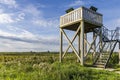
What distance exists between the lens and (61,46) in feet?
58.3

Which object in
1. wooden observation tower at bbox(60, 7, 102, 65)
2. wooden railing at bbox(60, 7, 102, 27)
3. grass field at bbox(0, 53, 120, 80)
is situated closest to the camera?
grass field at bbox(0, 53, 120, 80)

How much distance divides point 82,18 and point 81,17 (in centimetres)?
15

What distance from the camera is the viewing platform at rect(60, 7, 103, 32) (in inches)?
572

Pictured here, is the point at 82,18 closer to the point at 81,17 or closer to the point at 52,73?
the point at 81,17

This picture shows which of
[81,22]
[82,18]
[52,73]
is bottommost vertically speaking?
[52,73]

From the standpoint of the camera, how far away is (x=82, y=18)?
46.8 feet

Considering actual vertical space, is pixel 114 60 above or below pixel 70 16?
below

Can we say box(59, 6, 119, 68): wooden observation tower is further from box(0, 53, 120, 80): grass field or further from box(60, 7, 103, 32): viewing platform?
box(0, 53, 120, 80): grass field

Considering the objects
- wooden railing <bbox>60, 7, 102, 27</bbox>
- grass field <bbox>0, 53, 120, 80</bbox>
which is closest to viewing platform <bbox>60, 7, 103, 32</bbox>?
wooden railing <bbox>60, 7, 102, 27</bbox>

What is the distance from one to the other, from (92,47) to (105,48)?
1.49m

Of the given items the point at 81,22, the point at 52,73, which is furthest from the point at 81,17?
the point at 52,73

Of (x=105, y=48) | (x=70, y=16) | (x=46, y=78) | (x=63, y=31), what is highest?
(x=70, y=16)

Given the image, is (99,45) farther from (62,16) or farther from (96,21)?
(62,16)

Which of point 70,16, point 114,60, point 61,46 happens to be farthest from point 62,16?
point 114,60
